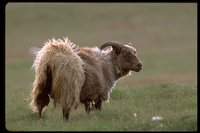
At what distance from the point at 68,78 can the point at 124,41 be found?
99.5 feet

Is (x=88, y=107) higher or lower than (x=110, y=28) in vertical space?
lower

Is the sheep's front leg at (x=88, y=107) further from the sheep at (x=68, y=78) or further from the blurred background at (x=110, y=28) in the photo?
the blurred background at (x=110, y=28)

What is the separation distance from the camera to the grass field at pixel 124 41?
513 inches

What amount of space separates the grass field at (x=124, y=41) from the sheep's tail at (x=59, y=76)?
0.60m

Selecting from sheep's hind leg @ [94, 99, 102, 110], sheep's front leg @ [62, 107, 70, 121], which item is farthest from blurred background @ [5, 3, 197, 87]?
sheep's front leg @ [62, 107, 70, 121]

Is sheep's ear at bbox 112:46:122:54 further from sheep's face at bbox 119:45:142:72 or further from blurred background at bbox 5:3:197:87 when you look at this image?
blurred background at bbox 5:3:197:87

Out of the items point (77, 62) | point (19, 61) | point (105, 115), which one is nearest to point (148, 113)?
point (105, 115)

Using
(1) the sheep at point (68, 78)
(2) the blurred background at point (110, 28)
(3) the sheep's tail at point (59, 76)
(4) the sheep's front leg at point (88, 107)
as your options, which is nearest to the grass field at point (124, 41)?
(2) the blurred background at point (110, 28)

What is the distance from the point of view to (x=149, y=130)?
37.4 ft

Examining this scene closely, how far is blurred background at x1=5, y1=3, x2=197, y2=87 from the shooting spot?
41906 mm

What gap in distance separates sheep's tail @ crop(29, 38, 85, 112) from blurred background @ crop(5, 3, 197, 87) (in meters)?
24.1

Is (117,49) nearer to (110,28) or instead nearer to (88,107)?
(88,107)

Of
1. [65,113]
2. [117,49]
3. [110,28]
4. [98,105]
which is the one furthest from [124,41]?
[65,113]

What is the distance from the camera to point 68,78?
13.4 metres
